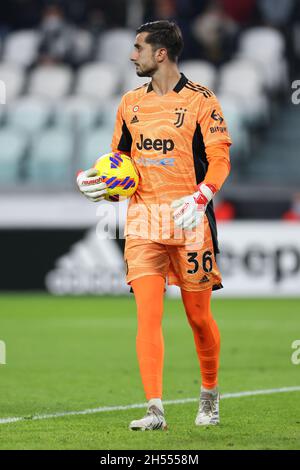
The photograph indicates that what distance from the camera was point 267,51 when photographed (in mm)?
21672

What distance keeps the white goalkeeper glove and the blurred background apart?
10751 mm

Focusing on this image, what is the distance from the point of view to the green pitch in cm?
668

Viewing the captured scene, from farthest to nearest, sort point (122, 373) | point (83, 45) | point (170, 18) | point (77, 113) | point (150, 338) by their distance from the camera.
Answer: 1. point (83, 45)
2. point (170, 18)
3. point (77, 113)
4. point (122, 373)
5. point (150, 338)

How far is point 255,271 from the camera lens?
18.2 metres

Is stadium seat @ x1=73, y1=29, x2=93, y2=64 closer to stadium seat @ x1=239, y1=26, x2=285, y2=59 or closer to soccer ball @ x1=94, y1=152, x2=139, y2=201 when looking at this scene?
stadium seat @ x1=239, y1=26, x2=285, y2=59

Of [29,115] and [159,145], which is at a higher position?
[29,115]

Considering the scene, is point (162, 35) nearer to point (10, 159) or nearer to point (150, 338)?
point (150, 338)

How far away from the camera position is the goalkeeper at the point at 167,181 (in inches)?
276

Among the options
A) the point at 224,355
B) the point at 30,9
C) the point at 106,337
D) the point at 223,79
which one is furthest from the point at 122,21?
the point at 224,355

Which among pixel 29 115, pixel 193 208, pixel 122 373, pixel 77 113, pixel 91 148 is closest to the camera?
pixel 193 208

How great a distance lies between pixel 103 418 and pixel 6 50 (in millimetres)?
16521

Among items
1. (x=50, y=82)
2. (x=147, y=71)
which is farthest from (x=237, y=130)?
(x=147, y=71)

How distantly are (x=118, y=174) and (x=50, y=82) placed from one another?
1483 centimetres

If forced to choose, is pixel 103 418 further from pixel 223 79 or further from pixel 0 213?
pixel 223 79
